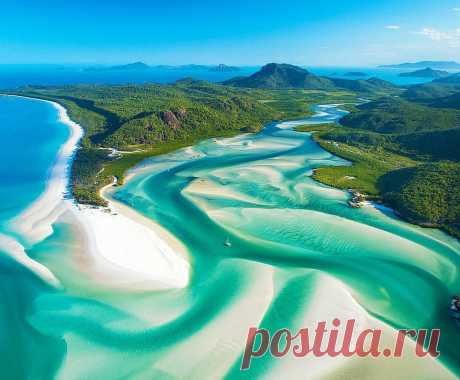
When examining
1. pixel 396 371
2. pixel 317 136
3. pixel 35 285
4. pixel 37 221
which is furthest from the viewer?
pixel 317 136

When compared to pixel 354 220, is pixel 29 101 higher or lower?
higher

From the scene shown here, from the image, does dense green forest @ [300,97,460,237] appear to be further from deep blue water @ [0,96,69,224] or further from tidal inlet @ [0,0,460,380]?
deep blue water @ [0,96,69,224]

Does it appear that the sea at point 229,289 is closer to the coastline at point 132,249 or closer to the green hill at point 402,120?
the coastline at point 132,249

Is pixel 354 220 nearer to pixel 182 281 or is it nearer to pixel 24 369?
pixel 182 281

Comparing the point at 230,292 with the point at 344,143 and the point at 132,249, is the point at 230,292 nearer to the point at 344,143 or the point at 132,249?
the point at 132,249

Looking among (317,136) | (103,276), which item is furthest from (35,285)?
(317,136)

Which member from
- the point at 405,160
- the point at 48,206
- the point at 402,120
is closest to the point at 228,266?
the point at 48,206

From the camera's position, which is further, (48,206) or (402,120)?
(402,120)

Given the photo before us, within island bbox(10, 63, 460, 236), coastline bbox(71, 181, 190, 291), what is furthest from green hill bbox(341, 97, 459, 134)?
coastline bbox(71, 181, 190, 291)
